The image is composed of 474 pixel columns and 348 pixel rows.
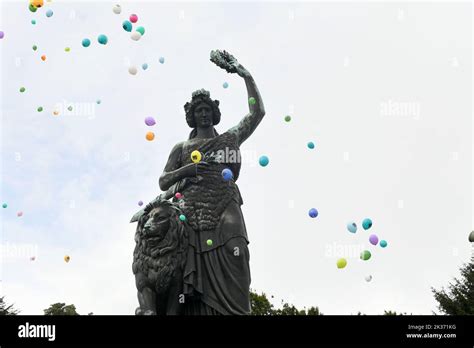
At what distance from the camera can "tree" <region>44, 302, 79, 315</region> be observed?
30.1 metres

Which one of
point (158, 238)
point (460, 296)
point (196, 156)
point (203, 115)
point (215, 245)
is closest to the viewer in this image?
point (158, 238)

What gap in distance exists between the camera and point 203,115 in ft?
30.3

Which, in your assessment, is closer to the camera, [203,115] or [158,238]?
[158,238]

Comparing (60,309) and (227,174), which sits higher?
(60,309)

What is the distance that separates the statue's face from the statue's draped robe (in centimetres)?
51

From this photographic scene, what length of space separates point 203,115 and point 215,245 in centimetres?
204

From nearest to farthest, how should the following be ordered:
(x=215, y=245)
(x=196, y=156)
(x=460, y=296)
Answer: (x=215, y=245), (x=196, y=156), (x=460, y=296)

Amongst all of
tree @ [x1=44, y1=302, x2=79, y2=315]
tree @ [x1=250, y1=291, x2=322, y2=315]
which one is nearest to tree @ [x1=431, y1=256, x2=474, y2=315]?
tree @ [x1=250, y1=291, x2=322, y2=315]

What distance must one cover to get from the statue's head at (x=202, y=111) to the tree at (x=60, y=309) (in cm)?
2299

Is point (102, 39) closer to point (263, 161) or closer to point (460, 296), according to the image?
point (263, 161)

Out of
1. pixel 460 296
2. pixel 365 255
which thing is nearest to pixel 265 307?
pixel 460 296

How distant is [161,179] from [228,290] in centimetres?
190

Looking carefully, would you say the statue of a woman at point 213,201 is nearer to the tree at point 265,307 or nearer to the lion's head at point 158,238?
the lion's head at point 158,238
